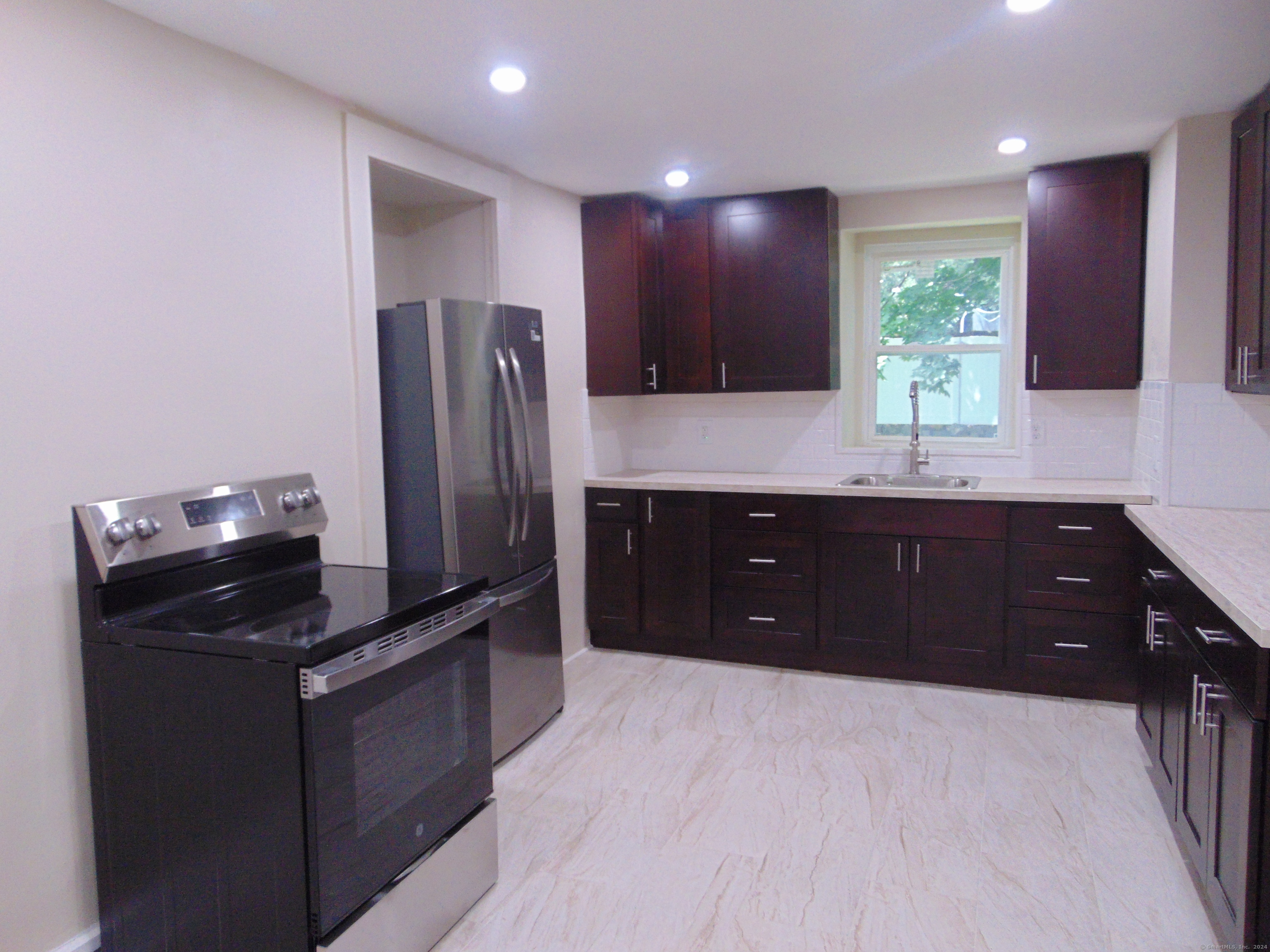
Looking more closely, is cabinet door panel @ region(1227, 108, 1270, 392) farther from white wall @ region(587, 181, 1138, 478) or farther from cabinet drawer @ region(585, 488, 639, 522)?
cabinet drawer @ region(585, 488, 639, 522)

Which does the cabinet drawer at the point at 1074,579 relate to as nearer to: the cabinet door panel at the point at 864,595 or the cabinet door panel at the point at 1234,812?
the cabinet door panel at the point at 864,595

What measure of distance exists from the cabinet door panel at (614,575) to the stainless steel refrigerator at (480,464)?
0.94 meters

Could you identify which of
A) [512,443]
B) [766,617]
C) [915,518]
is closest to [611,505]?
[766,617]

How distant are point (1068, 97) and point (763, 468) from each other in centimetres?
235

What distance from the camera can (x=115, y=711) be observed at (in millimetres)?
2021

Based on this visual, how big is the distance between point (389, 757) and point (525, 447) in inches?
62.5

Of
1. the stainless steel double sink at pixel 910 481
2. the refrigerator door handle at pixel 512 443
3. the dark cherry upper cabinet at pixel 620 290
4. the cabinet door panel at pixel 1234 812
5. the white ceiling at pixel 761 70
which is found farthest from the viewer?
the dark cherry upper cabinet at pixel 620 290

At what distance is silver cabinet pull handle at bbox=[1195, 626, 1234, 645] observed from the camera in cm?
198

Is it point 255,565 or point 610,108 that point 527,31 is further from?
point 255,565

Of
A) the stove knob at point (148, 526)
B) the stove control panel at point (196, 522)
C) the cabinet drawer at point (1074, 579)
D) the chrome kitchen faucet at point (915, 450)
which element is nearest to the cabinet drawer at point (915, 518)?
the cabinet drawer at point (1074, 579)

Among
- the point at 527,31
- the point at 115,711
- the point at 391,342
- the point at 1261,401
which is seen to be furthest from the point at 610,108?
the point at 1261,401

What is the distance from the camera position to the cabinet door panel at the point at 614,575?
4.43 meters

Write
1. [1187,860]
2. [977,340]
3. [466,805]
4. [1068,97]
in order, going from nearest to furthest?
[466,805] → [1187,860] → [1068,97] → [977,340]

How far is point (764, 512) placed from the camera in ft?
13.7
